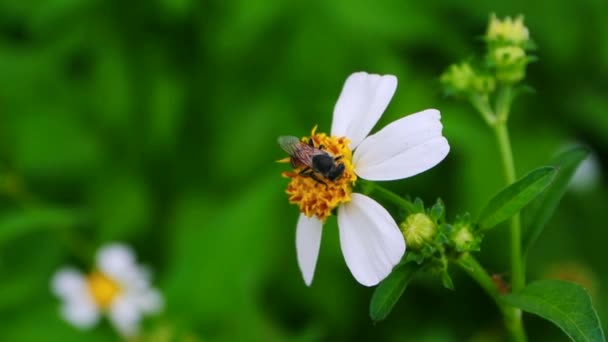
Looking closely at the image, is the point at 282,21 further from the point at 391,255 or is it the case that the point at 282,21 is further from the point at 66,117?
the point at 391,255

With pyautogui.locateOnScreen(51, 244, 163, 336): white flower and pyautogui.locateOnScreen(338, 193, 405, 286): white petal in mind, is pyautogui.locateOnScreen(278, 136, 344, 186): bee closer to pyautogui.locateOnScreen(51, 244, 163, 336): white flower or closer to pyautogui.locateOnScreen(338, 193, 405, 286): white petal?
pyautogui.locateOnScreen(338, 193, 405, 286): white petal

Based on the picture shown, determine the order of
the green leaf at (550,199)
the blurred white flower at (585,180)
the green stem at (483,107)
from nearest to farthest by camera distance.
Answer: the green leaf at (550,199) < the green stem at (483,107) < the blurred white flower at (585,180)

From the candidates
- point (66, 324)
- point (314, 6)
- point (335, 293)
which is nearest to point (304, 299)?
point (335, 293)

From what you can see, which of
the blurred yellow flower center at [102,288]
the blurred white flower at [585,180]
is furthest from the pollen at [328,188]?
the blurred white flower at [585,180]

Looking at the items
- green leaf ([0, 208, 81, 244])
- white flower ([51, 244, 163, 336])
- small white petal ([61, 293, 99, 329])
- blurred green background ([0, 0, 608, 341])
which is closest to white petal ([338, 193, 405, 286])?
green leaf ([0, 208, 81, 244])

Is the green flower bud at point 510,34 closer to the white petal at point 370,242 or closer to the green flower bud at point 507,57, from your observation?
the green flower bud at point 507,57

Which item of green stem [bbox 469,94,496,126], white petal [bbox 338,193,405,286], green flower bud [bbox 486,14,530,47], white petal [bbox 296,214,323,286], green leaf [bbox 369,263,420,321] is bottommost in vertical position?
green leaf [bbox 369,263,420,321]

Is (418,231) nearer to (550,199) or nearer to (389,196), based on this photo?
(389,196)
